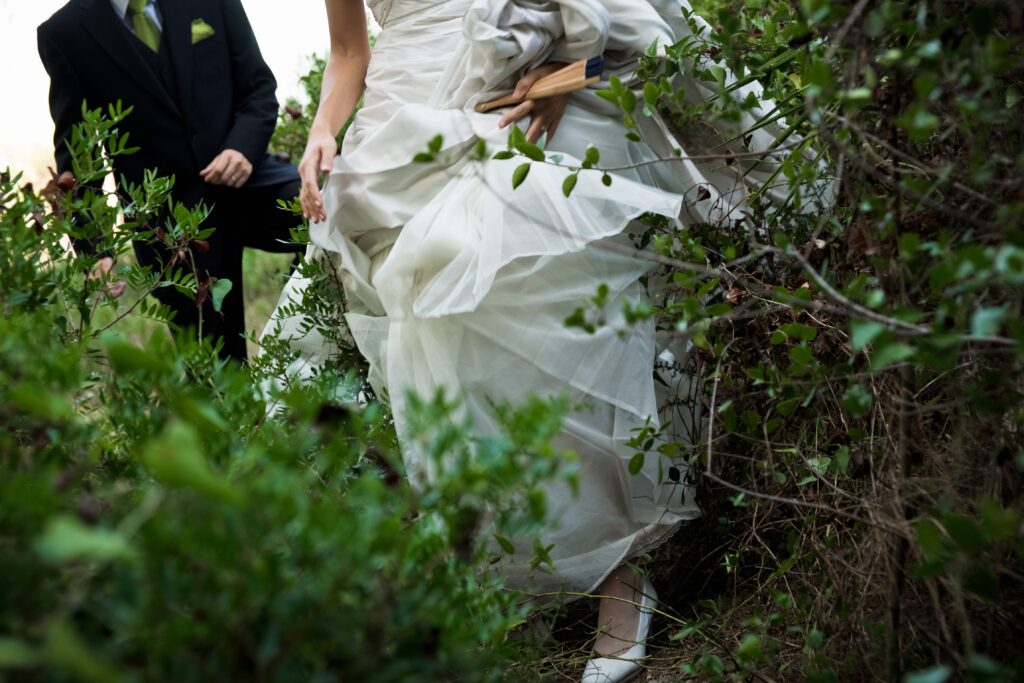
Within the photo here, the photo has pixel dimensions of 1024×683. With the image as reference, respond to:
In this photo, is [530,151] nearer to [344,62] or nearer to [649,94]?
[649,94]

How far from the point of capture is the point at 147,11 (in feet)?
12.3

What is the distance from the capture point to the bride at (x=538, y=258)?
2.05 m

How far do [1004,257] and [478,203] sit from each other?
1391 millimetres

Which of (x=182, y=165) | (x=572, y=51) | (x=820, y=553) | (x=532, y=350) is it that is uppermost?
(x=572, y=51)

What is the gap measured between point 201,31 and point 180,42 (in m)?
0.10

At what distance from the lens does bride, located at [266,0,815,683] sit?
Result: 2053mm

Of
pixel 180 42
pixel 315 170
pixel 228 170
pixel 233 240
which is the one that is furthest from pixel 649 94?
pixel 180 42

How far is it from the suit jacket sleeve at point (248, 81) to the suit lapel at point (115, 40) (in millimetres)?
320

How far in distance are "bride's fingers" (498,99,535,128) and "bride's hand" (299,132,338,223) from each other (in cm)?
46

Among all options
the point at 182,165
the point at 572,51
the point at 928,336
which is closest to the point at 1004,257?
the point at 928,336

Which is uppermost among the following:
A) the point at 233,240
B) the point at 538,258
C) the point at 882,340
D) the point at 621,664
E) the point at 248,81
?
the point at 248,81

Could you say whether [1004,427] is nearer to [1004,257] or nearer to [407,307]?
[1004,257]

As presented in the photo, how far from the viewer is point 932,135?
1.73m

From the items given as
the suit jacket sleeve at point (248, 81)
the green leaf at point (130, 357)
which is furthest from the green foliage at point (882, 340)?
the suit jacket sleeve at point (248, 81)
